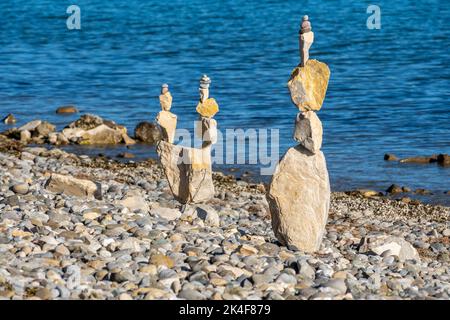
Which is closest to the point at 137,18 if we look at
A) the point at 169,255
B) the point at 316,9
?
the point at 316,9

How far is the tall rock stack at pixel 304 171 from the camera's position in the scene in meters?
14.3

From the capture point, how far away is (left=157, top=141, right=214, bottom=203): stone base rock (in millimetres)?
17625

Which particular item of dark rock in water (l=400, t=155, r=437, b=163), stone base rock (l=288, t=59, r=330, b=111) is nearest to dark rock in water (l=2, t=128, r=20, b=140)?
dark rock in water (l=400, t=155, r=437, b=163)

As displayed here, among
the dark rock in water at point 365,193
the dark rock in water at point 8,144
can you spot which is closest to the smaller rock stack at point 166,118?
the dark rock in water at point 365,193

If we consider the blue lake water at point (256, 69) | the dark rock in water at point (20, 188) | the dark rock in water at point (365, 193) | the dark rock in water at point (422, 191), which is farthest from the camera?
the blue lake water at point (256, 69)

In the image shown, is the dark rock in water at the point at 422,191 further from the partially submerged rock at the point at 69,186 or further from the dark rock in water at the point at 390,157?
the partially submerged rock at the point at 69,186

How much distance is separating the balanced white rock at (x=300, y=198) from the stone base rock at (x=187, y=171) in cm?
296

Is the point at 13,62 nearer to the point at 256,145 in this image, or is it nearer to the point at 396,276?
the point at 256,145

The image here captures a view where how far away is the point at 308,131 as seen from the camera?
46.6 feet

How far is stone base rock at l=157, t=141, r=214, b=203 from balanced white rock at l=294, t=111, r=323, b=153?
3.48 m

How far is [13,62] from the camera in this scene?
44062 mm

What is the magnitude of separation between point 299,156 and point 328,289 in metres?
2.60

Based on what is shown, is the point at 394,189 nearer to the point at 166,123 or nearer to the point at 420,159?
the point at 420,159

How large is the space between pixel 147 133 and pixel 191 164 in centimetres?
1027
